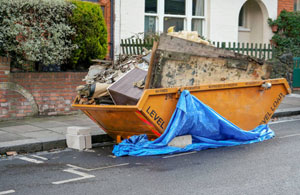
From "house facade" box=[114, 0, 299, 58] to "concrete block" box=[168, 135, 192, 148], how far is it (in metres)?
6.53

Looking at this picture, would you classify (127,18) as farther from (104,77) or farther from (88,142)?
(88,142)

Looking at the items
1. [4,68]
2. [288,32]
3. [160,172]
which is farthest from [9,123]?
[288,32]

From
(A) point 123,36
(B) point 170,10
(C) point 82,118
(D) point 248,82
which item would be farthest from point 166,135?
(B) point 170,10

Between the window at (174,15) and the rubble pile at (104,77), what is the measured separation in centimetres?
579

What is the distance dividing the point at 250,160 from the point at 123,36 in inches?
315

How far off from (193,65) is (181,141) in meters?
1.27

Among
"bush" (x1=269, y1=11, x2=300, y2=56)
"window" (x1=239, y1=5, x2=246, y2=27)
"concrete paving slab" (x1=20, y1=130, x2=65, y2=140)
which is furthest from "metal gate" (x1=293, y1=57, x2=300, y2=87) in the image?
"concrete paving slab" (x1=20, y1=130, x2=65, y2=140)

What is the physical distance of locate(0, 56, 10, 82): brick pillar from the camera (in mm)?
9602

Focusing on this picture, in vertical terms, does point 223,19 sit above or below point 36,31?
above

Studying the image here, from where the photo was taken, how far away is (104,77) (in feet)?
25.8

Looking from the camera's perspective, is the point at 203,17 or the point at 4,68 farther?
the point at 203,17

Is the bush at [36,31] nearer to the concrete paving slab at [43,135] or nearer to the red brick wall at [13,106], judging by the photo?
the red brick wall at [13,106]

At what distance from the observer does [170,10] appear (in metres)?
15.0

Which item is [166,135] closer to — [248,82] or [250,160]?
[250,160]
